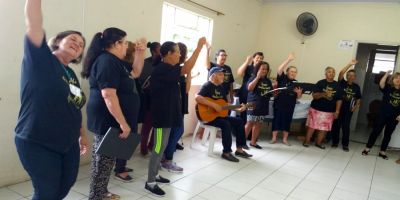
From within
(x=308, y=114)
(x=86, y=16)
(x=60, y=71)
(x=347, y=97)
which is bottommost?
(x=308, y=114)

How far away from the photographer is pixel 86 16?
2811 millimetres

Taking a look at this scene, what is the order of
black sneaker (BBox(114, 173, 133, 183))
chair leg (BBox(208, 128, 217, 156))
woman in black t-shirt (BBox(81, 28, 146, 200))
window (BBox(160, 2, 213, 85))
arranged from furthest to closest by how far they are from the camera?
window (BBox(160, 2, 213, 85))
chair leg (BBox(208, 128, 217, 156))
black sneaker (BBox(114, 173, 133, 183))
woman in black t-shirt (BBox(81, 28, 146, 200))

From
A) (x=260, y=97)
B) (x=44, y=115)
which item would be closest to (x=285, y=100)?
(x=260, y=97)

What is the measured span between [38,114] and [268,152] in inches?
138

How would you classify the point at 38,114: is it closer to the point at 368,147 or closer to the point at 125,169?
the point at 125,169

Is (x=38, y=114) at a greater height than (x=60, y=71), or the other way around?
(x=60, y=71)

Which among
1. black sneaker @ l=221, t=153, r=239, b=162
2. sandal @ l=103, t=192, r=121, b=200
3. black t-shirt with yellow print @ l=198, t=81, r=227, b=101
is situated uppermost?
black t-shirt with yellow print @ l=198, t=81, r=227, b=101

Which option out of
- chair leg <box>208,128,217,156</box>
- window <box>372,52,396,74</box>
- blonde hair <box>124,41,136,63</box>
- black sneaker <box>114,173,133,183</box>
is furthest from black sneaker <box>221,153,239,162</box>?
window <box>372,52,396,74</box>

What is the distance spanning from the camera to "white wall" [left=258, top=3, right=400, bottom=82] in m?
5.50

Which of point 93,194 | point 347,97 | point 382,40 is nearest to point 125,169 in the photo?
point 93,194

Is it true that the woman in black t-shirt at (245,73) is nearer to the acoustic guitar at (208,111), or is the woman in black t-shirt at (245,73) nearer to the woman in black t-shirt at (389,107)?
the acoustic guitar at (208,111)

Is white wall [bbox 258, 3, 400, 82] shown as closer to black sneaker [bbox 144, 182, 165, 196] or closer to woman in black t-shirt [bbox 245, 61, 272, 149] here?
woman in black t-shirt [bbox 245, 61, 272, 149]

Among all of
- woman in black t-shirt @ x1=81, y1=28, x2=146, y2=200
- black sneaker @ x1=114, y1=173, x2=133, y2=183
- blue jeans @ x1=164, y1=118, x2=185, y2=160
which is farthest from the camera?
blue jeans @ x1=164, y1=118, x2=185, y2=160

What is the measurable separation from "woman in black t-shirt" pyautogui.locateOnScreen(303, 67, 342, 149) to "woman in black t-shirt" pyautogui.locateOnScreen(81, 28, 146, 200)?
3440 millimetres
